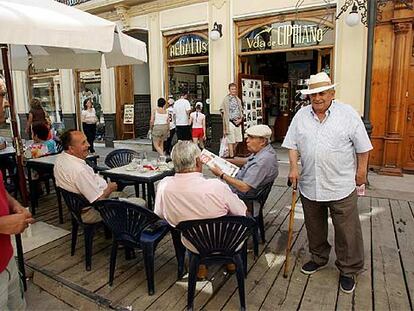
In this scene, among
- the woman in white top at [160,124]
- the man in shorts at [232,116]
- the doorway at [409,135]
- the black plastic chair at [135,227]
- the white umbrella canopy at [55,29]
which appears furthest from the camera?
the woman in white top at [160,124]

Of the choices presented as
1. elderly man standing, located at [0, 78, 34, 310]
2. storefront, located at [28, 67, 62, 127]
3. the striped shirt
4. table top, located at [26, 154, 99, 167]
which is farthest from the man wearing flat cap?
storefront, located at [28, 67, 62, 127]

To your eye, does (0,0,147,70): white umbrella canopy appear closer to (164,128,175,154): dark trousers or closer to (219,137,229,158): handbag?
(219,137,229,158): handbag

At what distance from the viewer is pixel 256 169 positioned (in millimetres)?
2934

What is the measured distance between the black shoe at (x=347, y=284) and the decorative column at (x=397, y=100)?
4029mm

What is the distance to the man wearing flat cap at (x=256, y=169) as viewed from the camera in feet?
9.41

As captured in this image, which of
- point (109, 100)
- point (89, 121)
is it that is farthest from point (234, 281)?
point (109, 100)

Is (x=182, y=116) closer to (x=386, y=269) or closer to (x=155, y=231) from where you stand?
(x=155, y=231)

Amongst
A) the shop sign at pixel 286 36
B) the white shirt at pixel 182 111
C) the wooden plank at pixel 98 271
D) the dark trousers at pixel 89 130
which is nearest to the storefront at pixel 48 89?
the dark trousers at pixel 89 130

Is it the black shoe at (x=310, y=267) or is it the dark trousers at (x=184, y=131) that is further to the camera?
the dark trousers at (x=184, y=131)

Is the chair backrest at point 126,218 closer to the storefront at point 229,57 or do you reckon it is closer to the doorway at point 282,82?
the storefront at point 229,57

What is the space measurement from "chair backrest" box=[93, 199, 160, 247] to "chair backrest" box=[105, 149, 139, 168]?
83.8 inches

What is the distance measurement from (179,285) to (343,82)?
17.2 feet

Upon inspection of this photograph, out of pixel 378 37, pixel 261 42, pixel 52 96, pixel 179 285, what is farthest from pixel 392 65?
pixel 52 96

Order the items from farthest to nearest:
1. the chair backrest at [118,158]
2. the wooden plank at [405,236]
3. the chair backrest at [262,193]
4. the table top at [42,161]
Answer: the chair backrest at [118,158]
the table top at [42,161]
the chair backrest at [262,193]
the wooden plank at [405,236]
